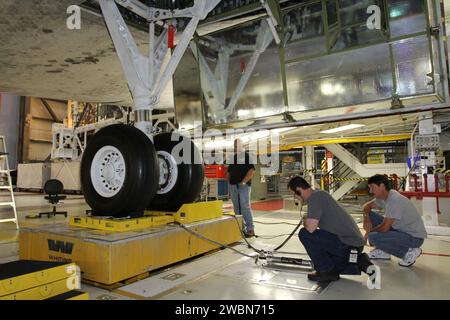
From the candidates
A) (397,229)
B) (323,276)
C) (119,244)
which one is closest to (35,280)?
(119,244)

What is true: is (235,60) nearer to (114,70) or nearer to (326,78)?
(326,78)

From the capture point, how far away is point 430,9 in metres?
3.40

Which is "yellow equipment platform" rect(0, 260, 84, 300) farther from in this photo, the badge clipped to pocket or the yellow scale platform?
the badge clipped to pocket

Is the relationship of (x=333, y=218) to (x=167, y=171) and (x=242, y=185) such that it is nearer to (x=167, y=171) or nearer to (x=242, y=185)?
(x=167, y=171)

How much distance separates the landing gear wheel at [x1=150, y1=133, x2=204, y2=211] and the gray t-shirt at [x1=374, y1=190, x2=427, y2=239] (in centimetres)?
222

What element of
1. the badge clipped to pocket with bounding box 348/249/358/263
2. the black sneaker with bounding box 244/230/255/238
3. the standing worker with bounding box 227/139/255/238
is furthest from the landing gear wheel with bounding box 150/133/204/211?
the badge clipped to pocket with bounding box 348/249/358/263

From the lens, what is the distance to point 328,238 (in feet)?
9.40

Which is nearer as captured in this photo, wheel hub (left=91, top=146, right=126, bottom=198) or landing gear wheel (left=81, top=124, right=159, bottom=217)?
landing gear wheel (left=81, top=124, right=159, bottom=217)

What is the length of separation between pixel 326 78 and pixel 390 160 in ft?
40.1

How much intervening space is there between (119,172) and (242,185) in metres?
2.52

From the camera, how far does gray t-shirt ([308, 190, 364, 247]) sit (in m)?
2.83

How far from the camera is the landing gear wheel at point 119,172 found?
3115 millimetres

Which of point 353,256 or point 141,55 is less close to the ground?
point 141,55

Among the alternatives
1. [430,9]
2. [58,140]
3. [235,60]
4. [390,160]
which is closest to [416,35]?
[430,9]
